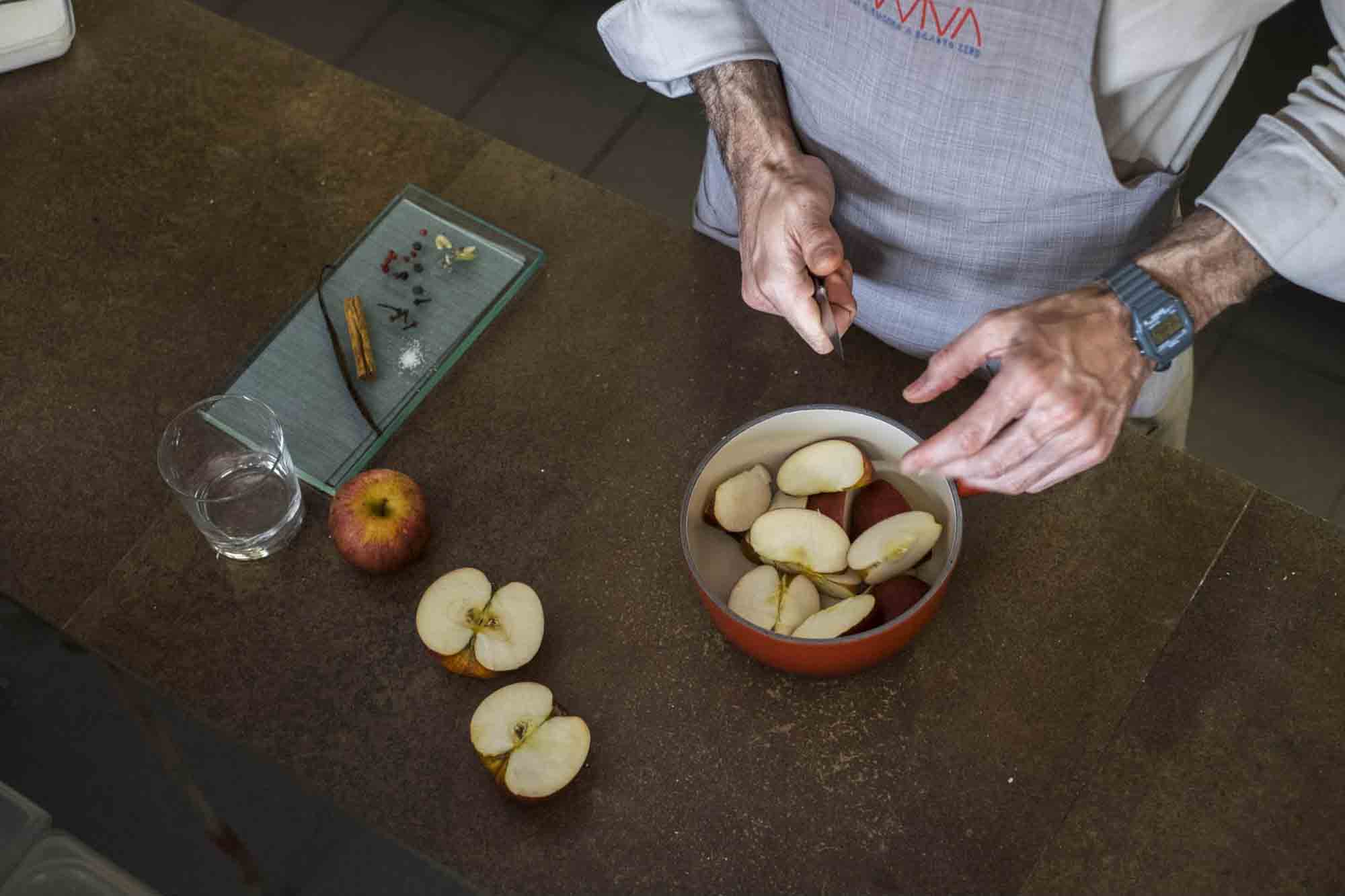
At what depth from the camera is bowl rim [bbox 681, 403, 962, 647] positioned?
0.96 meters

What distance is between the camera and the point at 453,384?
3.95ft

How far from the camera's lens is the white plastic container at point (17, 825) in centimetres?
95

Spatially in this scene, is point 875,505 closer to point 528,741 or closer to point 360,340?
point 528,741

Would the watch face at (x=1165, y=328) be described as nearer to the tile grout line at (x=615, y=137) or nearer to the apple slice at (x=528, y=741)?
the apple slice at (x=528, y=741)

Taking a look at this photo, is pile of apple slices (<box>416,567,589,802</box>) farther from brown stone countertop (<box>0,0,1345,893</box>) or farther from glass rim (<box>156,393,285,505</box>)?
glass rim (<box>156,393,285,505</box>)

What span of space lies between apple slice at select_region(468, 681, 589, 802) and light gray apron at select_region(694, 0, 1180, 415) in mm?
529

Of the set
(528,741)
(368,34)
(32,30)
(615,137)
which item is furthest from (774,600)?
(368,34)

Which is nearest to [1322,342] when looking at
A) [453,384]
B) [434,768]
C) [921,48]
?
[921,48]

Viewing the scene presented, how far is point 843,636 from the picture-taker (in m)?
0.98

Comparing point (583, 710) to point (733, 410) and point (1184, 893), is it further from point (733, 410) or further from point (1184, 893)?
point (1184, 893)

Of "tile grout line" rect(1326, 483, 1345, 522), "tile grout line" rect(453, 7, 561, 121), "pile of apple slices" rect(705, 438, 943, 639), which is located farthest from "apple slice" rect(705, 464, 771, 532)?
"tile grout line" rect(453, 7, 561, 121)

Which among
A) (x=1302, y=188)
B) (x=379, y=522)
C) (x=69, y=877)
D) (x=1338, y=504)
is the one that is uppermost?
(x=1302, y=188)

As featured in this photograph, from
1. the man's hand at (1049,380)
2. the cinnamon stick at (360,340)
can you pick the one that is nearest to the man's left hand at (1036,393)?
the man's hand at (1049,380)

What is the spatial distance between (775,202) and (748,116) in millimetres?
131
